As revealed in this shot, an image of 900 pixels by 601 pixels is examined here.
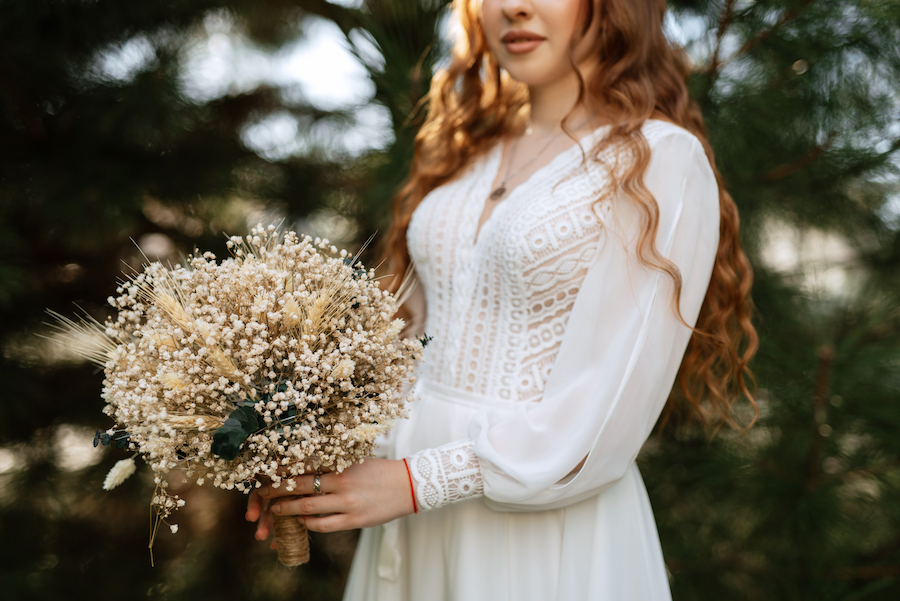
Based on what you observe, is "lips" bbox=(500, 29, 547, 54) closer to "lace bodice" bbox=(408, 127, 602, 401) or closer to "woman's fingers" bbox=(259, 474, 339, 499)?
"lace bodice" bbox=(408, 127, 602, 401)

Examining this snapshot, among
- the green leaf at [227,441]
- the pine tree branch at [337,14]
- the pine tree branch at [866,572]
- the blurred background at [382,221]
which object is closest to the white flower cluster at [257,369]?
the green leaf at [227,441]

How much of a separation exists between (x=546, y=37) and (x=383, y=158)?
651 mm

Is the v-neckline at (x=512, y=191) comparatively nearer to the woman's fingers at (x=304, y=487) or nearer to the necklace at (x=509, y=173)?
the necklace at (x=509, y=173)

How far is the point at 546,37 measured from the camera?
1.18 m

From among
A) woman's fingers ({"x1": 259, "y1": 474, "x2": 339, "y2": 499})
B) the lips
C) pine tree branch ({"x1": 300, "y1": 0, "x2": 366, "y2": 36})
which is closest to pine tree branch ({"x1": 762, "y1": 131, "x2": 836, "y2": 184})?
the lips

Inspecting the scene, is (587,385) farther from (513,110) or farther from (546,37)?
(513,110)

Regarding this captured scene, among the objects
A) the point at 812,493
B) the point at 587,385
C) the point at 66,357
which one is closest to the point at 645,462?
the point at 812,493

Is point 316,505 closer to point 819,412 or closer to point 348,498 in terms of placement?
point 348,498

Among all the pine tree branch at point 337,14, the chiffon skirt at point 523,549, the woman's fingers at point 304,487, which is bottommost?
the chiffon skirt at point 523,549

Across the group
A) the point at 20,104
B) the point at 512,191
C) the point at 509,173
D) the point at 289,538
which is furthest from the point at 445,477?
the point at 20,104

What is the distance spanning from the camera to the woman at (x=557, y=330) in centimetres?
97

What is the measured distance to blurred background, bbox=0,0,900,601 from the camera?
1.49 m

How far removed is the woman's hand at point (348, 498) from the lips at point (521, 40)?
0.82m

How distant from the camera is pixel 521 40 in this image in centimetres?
120
